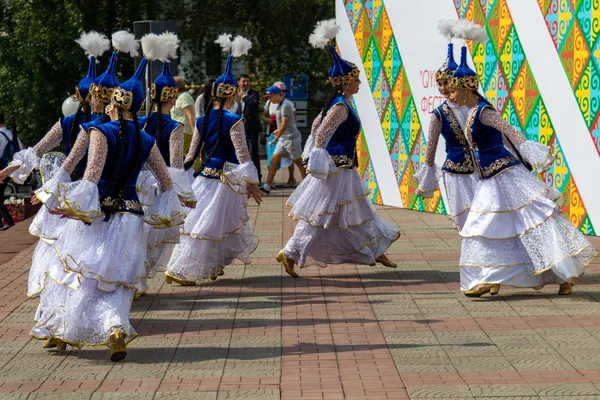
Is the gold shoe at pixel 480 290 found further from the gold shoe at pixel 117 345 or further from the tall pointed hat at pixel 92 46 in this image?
the tall pointed hat at pixel 92 46

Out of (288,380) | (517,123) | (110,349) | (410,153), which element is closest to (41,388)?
(110,349)

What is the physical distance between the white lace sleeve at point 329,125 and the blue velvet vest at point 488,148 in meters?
1.51

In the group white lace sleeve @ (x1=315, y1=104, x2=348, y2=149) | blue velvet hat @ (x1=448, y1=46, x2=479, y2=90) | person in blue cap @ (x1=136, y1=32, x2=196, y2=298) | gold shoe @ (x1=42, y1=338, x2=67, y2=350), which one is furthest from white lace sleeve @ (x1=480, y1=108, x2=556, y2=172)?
gold shoe @ (x1=42, y1=338, x2=67, y2=350)

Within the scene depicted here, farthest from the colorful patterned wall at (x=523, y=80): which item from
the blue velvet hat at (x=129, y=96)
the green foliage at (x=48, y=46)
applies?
the green foliage at (x=48, y=46)

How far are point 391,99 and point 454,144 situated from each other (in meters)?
6.93

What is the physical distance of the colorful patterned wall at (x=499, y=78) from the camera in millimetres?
12374

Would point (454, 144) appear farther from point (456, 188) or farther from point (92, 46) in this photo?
point (92, 46)

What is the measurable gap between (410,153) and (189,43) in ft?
63.5

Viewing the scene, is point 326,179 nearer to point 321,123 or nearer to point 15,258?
point 321,123

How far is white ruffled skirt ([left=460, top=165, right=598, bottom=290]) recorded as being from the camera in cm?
893

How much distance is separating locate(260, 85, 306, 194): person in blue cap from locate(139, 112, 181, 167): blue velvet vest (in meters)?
9.39

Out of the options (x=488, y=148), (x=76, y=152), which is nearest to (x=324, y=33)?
(x=488, y=148)

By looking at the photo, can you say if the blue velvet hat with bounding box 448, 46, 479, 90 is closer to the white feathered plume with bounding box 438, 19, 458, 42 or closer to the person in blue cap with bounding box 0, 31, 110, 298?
the white feathered plume with bounding box 438, 19, 458, 42

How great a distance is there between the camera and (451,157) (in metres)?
10.2
